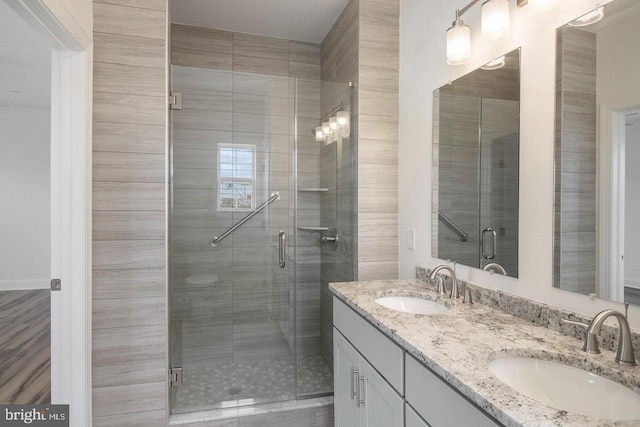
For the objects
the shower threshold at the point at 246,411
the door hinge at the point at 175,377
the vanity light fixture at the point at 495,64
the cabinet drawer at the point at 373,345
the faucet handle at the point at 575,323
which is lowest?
the shower threshold at the point at 246,411

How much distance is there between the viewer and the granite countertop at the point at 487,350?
69cm

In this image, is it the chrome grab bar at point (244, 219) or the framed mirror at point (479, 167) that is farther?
the chrome grab bar at point (244, 219)

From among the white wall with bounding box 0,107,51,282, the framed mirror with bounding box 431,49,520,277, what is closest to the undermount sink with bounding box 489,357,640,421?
the framed mirror with bounding box 431,49,520,277

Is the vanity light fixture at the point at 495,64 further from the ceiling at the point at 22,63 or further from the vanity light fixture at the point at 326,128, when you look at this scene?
the ceiling at the point at 22,63

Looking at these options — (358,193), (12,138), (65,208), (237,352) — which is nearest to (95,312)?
(65,208)

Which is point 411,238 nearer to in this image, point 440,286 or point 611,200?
point 440,286

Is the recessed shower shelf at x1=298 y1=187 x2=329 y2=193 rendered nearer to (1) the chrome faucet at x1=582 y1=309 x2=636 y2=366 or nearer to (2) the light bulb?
(2) the light bulb

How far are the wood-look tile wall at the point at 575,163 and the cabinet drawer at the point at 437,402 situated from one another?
0.59 meters

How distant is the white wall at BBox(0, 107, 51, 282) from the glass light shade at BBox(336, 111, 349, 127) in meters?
5.22

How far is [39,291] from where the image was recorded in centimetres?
511

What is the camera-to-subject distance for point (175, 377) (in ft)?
6.64

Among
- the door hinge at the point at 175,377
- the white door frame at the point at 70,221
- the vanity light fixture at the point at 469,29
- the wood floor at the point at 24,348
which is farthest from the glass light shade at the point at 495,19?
the wood floor at the point at 24,348

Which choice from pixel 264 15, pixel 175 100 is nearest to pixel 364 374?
pixel 175 100

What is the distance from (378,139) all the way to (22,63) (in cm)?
373
